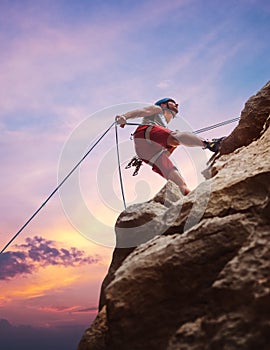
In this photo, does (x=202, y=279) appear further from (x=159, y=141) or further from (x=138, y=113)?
(x=138, y=113)

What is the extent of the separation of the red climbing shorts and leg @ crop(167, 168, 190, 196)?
96mm

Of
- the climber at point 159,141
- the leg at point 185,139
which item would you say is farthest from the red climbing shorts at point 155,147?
the leg at point 185,139

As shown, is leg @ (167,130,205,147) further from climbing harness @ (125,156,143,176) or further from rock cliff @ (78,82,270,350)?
rock cliff @ (78,82,270,350)

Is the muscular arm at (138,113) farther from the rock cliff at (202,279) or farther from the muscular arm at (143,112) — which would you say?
the rock cliff at (202,279)

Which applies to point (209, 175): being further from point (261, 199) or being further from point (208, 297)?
point (208, 297)

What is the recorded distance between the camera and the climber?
798cm

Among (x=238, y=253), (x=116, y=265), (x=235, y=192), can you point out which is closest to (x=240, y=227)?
(x=238, y=253)

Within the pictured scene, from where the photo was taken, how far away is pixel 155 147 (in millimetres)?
8336

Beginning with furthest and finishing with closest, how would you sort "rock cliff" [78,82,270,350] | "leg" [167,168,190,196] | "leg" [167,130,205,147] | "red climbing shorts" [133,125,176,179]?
"red climbing shorts" [133,125,176,179]
"leg" [167,130,205,147]
"leg" [167,168,190,196]
"rock cliff" [78,82,270,350]

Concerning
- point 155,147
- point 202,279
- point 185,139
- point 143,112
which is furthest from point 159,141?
point 202,279

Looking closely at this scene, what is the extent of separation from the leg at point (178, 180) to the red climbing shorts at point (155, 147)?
0.10 meters

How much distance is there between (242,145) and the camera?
7.86m

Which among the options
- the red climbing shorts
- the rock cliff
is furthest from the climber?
the rock cliff

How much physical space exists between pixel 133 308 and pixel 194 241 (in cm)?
108
